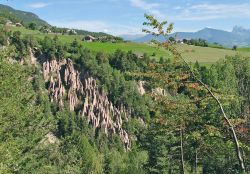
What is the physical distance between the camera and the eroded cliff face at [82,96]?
180750 mm

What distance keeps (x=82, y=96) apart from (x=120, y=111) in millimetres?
17611

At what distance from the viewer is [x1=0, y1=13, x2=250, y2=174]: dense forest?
19691mm

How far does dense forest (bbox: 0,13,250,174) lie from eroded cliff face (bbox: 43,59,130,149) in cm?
44

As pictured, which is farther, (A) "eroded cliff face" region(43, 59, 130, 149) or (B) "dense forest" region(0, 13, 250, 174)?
(A) "eroded cliff face" region(43, 59, 130, 149)

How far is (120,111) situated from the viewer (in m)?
181

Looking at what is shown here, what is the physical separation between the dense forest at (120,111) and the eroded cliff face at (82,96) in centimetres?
44

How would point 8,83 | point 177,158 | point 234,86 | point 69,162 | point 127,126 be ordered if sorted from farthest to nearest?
1. point 127,126
2. point 234,86
3. point 177,158
4. point 69,162
5. point 8,83

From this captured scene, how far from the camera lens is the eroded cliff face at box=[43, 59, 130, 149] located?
181 metres

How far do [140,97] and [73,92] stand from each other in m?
28.5

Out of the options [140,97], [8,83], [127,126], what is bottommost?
[127,126]

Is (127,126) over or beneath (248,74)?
beneath

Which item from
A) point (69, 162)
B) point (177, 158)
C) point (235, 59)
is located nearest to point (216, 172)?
point (177, 158)

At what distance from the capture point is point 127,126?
178 meters

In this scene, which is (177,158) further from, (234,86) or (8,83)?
(234,86)
